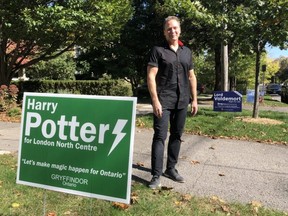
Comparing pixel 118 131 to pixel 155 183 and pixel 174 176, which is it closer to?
pixel 155 183

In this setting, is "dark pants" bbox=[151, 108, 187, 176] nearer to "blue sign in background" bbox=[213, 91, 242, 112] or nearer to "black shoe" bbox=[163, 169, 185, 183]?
"black shoe" bbox=[163, 169, 185, 183]

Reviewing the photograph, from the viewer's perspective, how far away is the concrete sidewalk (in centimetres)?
448

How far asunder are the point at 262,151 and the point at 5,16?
9.79 m

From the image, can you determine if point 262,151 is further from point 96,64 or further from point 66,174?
point 96,64

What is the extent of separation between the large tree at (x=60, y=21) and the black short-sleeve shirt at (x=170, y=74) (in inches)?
345

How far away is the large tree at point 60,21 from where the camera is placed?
12.6 metres

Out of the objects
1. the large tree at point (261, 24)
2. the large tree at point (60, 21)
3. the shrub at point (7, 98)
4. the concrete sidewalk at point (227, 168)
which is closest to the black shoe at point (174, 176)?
the concrete sidewalk at point (227, 168)

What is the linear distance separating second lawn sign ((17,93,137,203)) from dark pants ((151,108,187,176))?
1471 millimetres

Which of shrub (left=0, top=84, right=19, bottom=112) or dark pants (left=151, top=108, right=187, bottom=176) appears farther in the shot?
shrub (left=0, top=84, right=19, bottom=112)

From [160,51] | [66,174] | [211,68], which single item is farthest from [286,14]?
[211,68]

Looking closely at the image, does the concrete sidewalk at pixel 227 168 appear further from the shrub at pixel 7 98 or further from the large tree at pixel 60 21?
the large tree at pixel 60 21

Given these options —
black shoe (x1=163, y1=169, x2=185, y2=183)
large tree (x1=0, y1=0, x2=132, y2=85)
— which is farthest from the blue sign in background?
black shoe (x1=163, y1=169, x2=185, y2=183)

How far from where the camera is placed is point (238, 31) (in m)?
10.2

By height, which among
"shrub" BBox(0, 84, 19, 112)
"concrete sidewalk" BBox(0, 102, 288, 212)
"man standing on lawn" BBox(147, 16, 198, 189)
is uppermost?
"man standing on lawn" BBox(147, 16, 198, 189)
